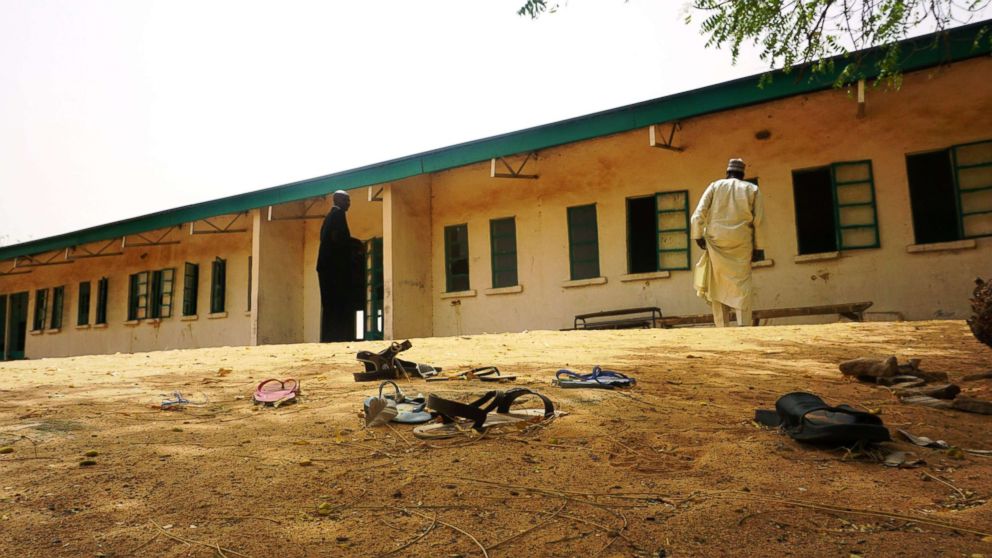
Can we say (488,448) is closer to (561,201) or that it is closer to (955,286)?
(955,286)

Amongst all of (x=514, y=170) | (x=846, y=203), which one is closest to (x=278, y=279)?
(x=514, y=170)

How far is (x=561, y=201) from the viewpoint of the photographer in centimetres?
1243

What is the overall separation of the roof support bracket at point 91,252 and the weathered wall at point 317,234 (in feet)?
22.9

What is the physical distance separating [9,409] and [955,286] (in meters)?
10.5

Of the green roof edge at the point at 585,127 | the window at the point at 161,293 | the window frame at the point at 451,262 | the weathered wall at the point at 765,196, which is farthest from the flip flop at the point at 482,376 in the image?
the window at the point at 161,293

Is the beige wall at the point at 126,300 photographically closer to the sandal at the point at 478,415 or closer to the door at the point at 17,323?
the door at the point at 17,323

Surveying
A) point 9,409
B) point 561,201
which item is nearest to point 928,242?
point 561,201

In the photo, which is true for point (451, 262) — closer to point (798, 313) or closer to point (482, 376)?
point (798, 313)

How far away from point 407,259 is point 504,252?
76.7 inches

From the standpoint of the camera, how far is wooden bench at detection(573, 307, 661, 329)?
1104 centimetres

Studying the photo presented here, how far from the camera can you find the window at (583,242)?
39.5 feet

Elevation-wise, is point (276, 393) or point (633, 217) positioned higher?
point (633, 217)

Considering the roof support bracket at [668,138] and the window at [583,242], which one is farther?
the window at [583,242]

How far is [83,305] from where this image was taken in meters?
20.9
